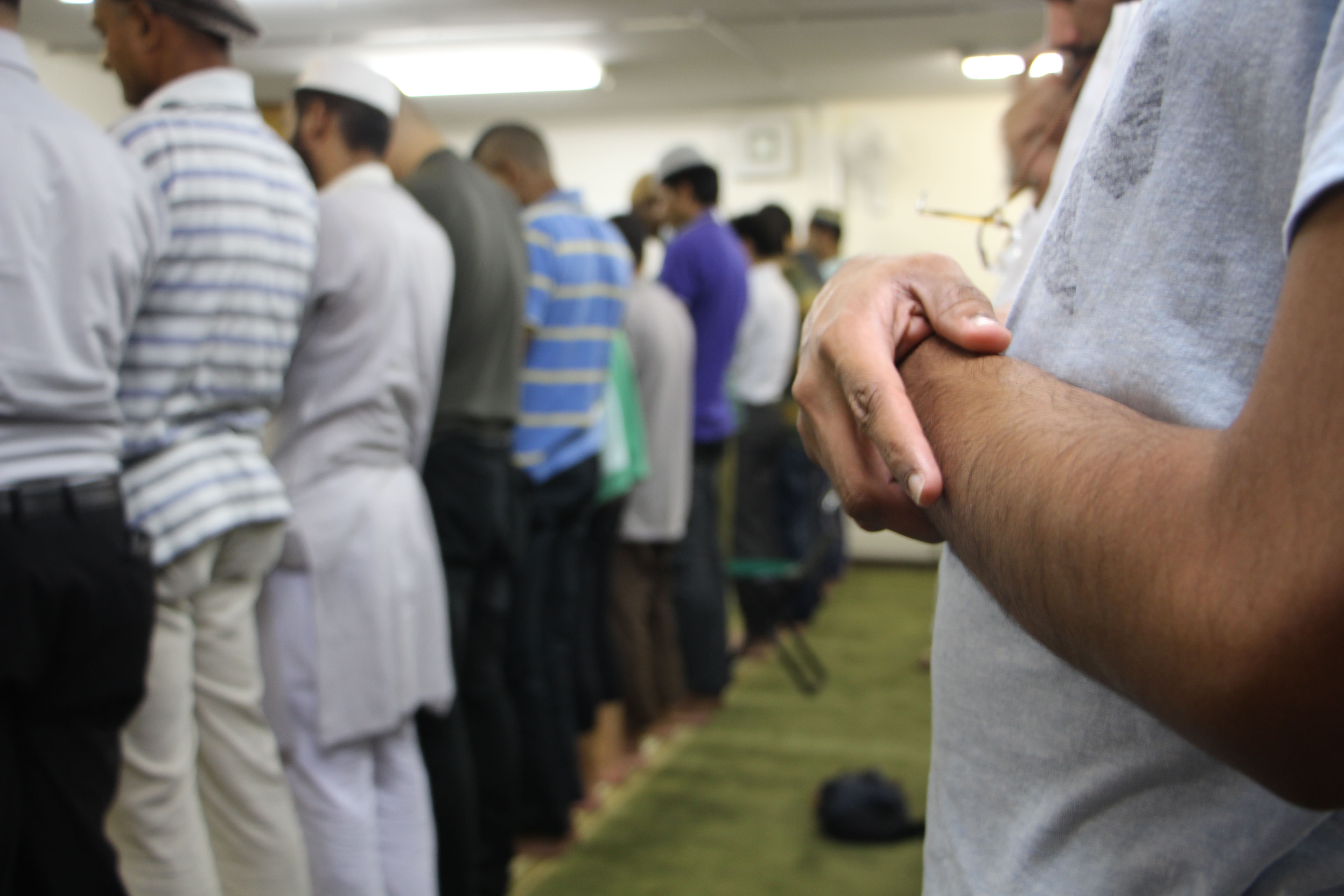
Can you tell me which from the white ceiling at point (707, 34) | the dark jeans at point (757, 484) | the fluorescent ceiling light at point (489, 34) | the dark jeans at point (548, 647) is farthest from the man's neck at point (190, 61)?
the fluorescent ceiling light at point (489, 34)

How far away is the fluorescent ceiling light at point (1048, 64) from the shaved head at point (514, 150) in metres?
2.24

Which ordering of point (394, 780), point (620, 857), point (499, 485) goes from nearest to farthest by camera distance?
point (394, 780) < point (499, 485) < point (620, 857)

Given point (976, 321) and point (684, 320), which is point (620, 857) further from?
point (976, 321)

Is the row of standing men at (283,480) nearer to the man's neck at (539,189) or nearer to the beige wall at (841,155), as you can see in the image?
the man's neck at (539,189)

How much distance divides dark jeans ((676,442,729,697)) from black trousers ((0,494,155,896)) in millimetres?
2707

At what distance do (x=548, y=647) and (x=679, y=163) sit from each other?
79.0 inches

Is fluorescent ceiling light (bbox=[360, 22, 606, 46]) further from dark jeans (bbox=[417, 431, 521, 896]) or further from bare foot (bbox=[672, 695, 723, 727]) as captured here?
dark jeans (bbox=[417, 431, 521, 896])

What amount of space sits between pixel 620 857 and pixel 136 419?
1.82 m

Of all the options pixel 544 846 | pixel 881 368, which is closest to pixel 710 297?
pixel 544 846

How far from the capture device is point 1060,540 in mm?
349

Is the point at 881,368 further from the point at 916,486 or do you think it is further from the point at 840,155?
the point at 840,155

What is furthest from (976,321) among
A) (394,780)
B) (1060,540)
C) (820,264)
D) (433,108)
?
(433,108)

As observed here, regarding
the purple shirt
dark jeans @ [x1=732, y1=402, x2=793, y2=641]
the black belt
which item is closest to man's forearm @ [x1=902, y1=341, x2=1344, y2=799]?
the black belt

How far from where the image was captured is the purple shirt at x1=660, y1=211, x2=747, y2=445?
3.99 meters
